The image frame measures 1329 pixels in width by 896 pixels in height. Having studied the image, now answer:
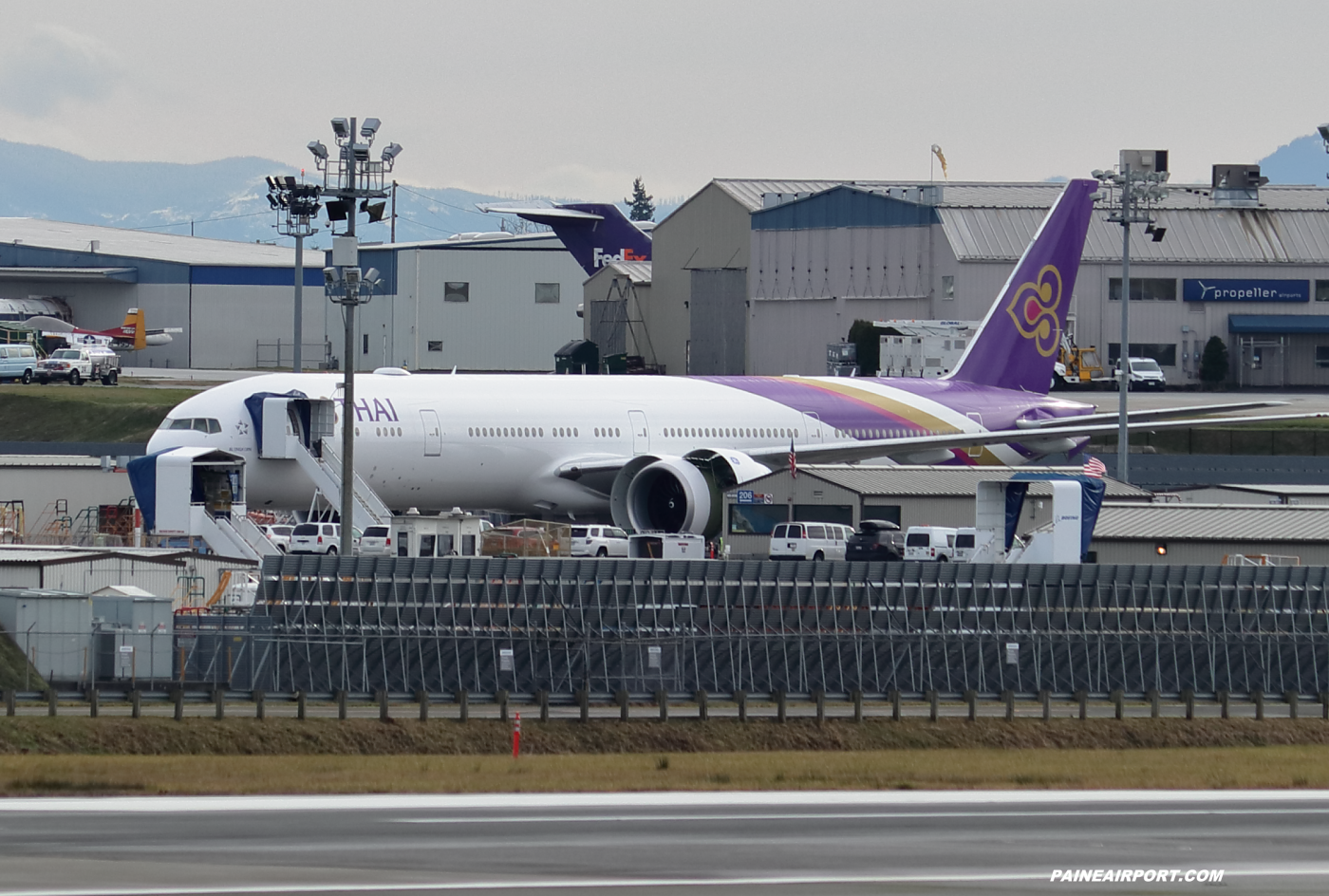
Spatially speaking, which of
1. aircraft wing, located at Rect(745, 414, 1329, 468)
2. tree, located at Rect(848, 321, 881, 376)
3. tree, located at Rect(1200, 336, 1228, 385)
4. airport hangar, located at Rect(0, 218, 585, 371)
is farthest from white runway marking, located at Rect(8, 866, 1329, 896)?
airport hangar, located at Rect(0, 218, 585, 371)

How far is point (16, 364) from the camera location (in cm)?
10775

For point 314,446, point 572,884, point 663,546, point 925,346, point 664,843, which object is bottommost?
point 664,843

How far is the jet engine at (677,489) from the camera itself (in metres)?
52.1

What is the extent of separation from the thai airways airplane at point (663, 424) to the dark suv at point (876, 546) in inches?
150

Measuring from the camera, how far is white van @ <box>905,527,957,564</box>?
163ft

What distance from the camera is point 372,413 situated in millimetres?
50438

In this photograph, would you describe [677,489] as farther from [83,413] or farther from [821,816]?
[83,413]

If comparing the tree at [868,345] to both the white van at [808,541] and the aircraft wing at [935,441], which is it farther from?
the white van at [808,541]

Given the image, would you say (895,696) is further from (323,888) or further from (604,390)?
(604,390)

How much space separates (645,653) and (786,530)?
50.0ft

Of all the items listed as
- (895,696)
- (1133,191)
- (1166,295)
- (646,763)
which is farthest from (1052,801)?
(1166,295)

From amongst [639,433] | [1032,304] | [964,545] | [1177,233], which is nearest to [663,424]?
[639,433]

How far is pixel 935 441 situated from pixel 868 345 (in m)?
47.4

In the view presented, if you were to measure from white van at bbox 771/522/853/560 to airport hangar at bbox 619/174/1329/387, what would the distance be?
48.6 meters
